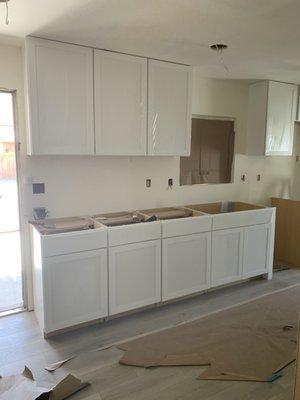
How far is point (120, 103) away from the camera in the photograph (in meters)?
3.00

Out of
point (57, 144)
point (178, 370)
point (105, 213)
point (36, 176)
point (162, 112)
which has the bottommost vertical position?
point (178, 370)

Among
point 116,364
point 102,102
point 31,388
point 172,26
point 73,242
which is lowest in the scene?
point 116,364

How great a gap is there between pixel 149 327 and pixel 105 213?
49.6 inches

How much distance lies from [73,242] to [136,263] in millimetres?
666

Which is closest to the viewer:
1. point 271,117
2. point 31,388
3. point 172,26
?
point 31,388

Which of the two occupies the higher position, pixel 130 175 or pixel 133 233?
pixel 130 175

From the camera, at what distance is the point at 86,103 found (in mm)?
2826

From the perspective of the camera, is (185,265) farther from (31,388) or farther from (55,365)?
(31,388)

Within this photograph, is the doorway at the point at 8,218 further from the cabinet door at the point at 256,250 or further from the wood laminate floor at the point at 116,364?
the cabinet door at the point at 256,250

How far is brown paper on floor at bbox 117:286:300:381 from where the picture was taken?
7.70 feet

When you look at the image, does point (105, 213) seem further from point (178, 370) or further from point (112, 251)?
point (178, 370)

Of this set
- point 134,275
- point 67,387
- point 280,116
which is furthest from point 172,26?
point 67,387

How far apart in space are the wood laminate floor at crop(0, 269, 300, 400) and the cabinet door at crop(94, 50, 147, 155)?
5.46 feet

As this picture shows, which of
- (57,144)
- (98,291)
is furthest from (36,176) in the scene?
(98,291)
